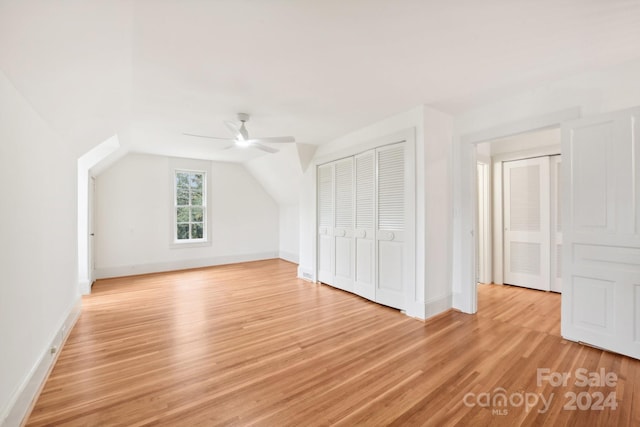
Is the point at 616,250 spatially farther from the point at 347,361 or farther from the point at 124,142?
the point at 124,142

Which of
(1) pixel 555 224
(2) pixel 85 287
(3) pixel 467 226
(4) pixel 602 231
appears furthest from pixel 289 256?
(4) pixel 602 231

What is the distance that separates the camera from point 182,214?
21.1ft

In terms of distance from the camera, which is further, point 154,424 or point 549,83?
point 549,83

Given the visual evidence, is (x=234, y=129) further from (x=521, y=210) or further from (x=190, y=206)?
(x=521, y=210)

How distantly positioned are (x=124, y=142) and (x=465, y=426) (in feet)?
18.6

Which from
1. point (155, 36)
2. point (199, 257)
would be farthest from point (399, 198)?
point (199, 257)

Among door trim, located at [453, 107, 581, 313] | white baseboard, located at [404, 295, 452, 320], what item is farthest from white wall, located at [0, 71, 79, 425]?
door trim, located at [453, 107, 581, 313]

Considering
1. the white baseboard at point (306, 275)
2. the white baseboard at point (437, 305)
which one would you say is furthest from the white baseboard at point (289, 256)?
the white baseboard at point (437, 305)

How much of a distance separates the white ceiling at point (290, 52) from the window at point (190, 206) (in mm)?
3240

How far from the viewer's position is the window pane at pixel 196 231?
657 centimetres

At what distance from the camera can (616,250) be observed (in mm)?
2346

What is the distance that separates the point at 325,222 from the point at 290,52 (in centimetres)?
312

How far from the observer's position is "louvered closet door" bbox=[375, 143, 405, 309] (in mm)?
3500

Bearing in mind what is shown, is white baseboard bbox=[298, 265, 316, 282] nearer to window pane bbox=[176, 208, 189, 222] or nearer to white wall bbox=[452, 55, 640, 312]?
white wall bbox=[452, 55, 640, 312]
